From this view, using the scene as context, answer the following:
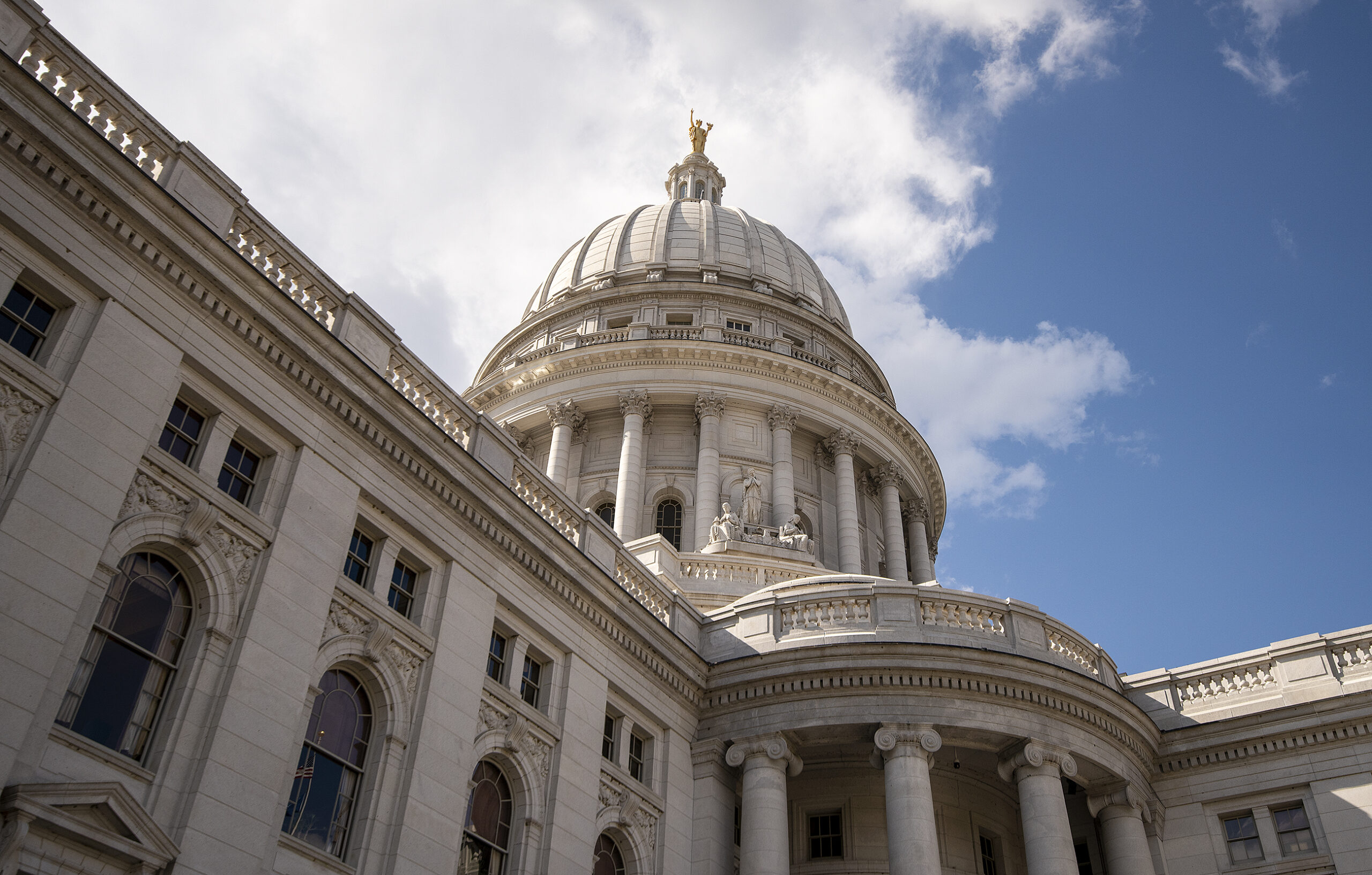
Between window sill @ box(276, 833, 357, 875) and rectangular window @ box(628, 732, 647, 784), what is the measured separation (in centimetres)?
798

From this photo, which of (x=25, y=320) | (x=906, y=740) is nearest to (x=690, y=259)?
(x=906, y=740)

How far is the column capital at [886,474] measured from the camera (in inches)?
2048

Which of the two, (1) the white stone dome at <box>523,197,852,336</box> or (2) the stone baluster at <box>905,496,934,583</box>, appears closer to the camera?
(2) the stone baluster at <box>905,496,934,583</box>

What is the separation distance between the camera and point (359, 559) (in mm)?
19672

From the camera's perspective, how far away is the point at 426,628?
20047 millimetres

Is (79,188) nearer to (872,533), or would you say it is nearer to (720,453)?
(720,453)

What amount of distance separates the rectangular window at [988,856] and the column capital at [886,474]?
978 inches

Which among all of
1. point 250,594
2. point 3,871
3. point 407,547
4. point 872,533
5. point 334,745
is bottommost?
point 3,871

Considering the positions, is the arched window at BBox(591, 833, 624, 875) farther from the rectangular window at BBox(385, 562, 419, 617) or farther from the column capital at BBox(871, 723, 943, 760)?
A: the rectangular window at BBox(385, 562, 419, 617)

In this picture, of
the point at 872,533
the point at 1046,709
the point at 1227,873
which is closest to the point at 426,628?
the point at 1046,709

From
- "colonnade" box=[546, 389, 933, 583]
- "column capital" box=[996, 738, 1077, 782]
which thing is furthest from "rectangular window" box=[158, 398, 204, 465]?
"colonnade" box=[546, 389, 933, 583]

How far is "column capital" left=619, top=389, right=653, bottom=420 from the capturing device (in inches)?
1928

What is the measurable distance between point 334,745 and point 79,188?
27.8 ft

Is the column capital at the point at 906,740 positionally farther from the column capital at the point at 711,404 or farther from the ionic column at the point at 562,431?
the ionic column at the point at 562,431
